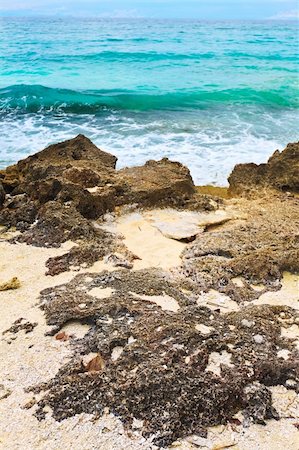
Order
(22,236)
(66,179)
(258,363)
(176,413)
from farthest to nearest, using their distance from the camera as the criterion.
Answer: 1. (66,179)
2. (22,236)
3. (258,363)
4. (176,413)

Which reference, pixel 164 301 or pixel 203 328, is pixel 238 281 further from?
pixel 203 328

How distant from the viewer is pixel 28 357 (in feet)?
10.4

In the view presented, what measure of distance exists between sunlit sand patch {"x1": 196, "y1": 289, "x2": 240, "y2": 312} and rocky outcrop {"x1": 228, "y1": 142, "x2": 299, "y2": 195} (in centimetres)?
Result: 300

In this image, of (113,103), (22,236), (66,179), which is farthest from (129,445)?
(113,103)

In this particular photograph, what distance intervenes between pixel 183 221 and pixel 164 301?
196 centimetres

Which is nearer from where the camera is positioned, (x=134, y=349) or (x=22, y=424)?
(x=22, y=424)

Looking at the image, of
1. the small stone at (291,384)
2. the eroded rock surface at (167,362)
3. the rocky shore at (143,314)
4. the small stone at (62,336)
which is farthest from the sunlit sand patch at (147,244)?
the small stone at (291,384)

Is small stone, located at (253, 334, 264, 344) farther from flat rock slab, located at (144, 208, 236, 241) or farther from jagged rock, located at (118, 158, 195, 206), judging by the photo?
jagged rock, located at (118, 158, 195, 206)

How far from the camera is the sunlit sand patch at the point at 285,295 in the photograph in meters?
3.91

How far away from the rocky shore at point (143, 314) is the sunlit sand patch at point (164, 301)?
13mm

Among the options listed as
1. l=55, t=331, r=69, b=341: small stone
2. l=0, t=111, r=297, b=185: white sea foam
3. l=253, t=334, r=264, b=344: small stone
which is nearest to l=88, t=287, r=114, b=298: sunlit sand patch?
l=55, t=331, r=69, b=341: small stone

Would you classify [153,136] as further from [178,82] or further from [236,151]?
[178,82]

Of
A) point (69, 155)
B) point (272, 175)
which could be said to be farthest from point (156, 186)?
point (272, 175)

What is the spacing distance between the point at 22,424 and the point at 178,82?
19.3m
